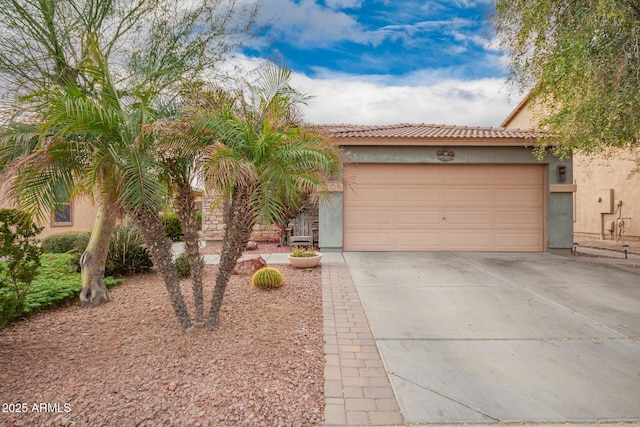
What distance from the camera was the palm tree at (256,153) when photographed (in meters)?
3.31

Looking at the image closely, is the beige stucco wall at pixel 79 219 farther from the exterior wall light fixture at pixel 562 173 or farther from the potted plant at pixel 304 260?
the exterior wall light fixture at pixel 562 173

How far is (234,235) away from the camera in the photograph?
373cm

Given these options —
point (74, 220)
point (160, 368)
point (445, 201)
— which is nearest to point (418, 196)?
point (445, 201)

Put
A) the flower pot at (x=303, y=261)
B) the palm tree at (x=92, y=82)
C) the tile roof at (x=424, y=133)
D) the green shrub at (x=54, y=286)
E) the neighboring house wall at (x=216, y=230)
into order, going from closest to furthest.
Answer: the palm tree at (x=92, y=82)
the green shrub at (x=54, y=286)
the flower pot at (x=303, y=261)
the tile roof at (x=424, y=133)
the neighboring house wall at (x=216, y=230)

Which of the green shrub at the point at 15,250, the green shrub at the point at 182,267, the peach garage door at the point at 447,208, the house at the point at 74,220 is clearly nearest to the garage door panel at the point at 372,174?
the peach garage door at the point at 447,208

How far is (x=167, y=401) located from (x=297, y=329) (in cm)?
172

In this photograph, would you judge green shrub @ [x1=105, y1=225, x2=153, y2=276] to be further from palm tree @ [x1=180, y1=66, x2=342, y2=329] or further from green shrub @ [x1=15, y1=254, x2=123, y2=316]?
palm tree @ [x1=180, y1=66, x2=342, y2=329]

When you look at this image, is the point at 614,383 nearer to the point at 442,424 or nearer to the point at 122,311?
the point at 442,424

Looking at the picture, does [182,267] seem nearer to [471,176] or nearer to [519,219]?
[471,176]

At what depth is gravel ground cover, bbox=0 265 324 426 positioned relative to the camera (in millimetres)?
2469

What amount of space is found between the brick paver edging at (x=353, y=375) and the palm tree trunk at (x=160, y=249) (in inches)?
63.6

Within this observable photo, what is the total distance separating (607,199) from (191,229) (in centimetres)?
1598

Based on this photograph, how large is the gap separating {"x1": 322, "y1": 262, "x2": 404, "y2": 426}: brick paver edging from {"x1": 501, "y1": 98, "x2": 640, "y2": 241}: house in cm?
1104

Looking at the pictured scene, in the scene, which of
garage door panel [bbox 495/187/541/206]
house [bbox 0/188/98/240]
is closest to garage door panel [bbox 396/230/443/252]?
garage door panel [bbox 495/187/541/206]
